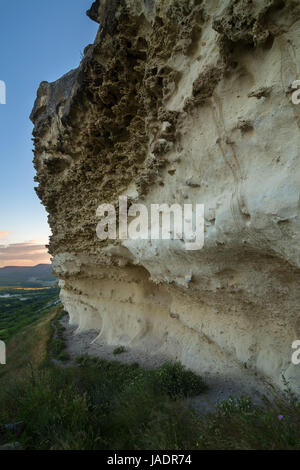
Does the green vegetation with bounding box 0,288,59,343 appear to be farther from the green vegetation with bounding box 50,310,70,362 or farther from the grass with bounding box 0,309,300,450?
the grass with bounding box 0,309,300,450

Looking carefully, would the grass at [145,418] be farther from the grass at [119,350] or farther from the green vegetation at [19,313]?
the green vegetation at [19,313]

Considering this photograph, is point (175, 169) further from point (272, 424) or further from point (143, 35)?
point (272, 424)

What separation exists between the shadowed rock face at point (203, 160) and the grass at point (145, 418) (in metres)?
1.23

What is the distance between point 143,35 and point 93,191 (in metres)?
4.25

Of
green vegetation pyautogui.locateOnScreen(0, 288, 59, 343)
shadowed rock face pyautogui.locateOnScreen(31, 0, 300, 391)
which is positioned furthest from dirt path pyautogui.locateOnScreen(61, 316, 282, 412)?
green vegetation pyautogui.locateOnScreen(0, 288, 59, 343)

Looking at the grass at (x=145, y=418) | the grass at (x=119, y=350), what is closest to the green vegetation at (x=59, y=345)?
the grass at (x=119, y=350)

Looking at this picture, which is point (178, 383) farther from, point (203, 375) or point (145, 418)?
point (145, 418)

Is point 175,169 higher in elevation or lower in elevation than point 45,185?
lower

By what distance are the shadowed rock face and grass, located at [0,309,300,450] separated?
48.3 inches

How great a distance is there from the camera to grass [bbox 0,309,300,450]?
7.95 ft

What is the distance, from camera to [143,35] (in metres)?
5.11

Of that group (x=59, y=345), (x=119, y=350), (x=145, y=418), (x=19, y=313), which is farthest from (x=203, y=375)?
(x=19, y=313)

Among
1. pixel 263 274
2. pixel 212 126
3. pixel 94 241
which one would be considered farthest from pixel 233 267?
pixel 94 241

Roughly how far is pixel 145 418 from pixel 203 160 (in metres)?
4.08
